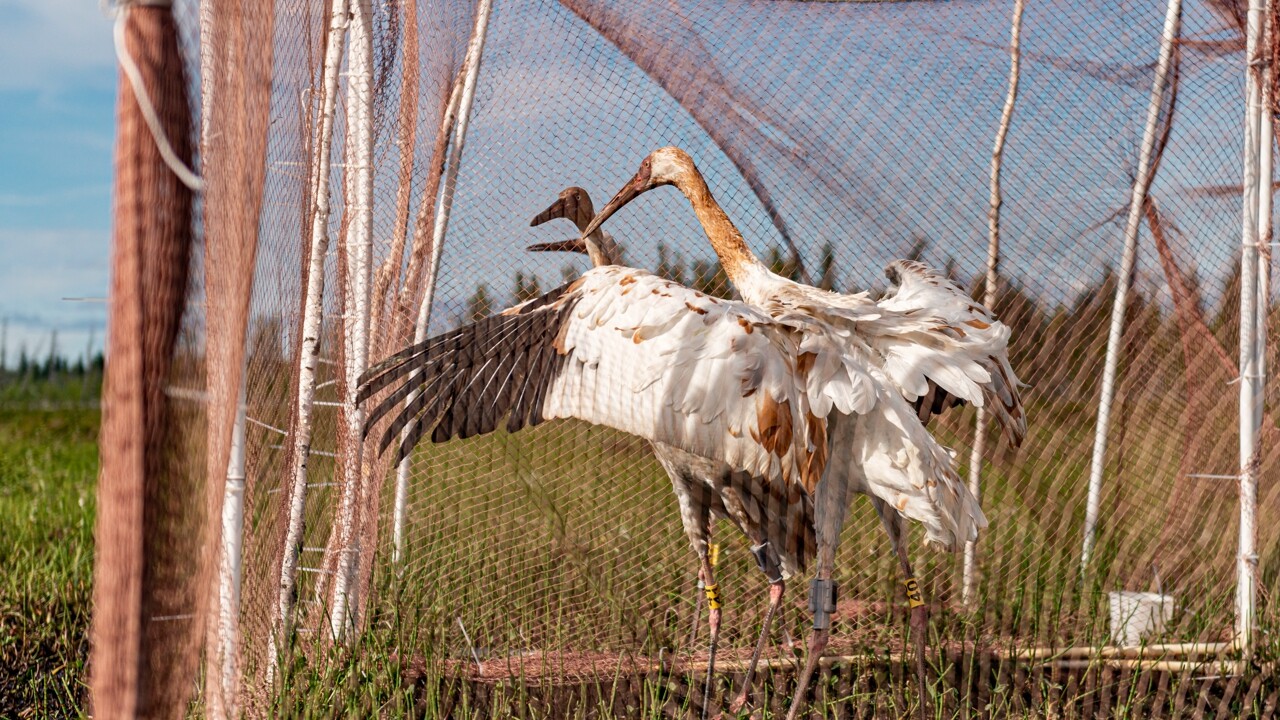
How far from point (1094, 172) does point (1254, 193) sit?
1.96 ft

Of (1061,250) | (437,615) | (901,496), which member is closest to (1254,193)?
(1061,250)

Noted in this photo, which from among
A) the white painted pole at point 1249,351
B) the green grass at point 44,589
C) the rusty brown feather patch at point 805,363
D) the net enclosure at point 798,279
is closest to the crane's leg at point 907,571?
the net enclosure at point 798,279

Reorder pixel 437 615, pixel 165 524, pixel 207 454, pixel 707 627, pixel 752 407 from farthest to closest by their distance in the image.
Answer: pixel 707 627
pixel 437 615
pixel 752 407
pixel 207 454
pixel 165 524

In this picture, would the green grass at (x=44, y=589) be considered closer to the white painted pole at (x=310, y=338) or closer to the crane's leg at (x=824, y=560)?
the white painted pole at (x=310, y=338)

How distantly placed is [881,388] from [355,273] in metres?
1.51

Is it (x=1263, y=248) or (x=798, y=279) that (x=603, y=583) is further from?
(x=1263, y=248)

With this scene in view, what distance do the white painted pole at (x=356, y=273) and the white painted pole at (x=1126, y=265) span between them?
2429 millimetres

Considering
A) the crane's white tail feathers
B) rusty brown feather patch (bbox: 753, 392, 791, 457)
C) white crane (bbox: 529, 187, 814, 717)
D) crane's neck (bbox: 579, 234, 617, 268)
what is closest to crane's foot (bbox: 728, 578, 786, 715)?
white crane (bbox: 529, 187, 814, 717)

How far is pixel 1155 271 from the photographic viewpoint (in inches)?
141

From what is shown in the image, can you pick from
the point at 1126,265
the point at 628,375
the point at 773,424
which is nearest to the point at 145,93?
the point at 628,375

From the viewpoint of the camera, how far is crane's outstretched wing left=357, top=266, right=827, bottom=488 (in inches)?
106

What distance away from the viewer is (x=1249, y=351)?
3.56 m

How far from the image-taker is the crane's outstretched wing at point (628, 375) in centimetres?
270

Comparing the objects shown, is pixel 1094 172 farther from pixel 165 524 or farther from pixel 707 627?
pixel 165 524
